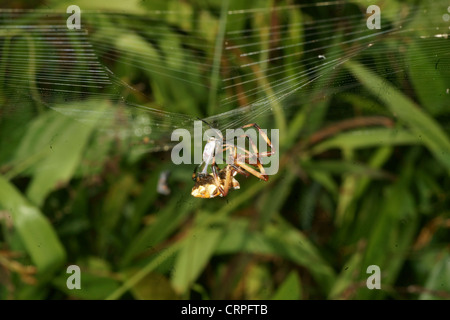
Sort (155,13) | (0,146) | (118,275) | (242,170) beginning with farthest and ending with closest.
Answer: (155,13) < (0,146) < (118,275) < (242,170)

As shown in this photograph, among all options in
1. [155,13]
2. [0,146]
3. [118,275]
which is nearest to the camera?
[118,275]

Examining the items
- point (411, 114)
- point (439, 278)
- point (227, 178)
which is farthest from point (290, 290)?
point (411, 114)

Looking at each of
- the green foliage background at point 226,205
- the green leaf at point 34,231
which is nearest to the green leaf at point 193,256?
the green foliage background at point 226,205

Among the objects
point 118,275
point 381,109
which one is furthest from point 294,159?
point 118,275

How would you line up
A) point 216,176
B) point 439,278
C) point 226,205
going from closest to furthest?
point 216,176 < point 439,278 < point 226,205

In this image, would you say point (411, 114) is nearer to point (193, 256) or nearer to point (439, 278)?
point (439, 278)

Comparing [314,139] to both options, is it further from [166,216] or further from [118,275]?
[118,275]

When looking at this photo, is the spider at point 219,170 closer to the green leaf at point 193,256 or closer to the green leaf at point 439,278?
the green leaf at point 193,256
